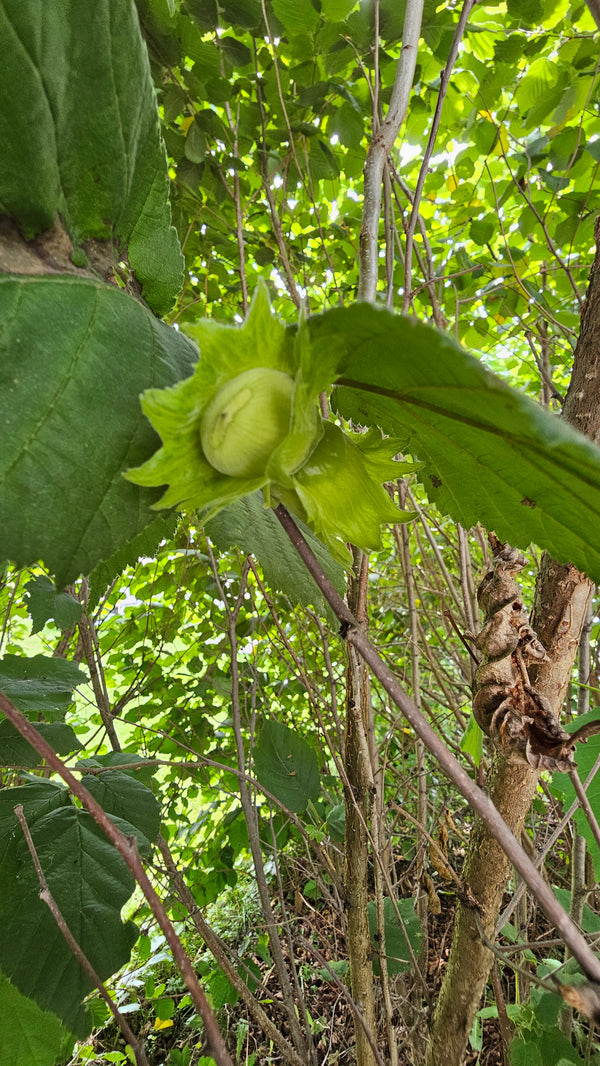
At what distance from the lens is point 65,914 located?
616mm

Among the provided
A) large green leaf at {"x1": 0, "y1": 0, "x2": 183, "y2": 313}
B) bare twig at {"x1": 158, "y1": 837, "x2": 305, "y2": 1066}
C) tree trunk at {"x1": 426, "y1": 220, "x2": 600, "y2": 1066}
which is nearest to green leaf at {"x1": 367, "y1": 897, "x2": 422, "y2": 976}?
bare twig at {"x1": 158, "y1": 837, "x2": 305, "y2": 1066}

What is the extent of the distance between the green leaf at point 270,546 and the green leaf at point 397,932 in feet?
3.21

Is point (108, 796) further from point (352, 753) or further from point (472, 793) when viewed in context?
point (472, 793)

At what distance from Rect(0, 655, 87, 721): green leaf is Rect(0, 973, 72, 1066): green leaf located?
0.34m

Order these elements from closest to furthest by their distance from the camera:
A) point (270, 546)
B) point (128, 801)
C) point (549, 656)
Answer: point (270, 546), point (549, 656), point (128, 801)

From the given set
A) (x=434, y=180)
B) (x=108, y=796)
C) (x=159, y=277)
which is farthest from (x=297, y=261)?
(x=108, y=796)

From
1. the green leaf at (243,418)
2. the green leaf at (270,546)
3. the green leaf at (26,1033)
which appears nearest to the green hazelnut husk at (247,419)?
the green leaf at (243,418)

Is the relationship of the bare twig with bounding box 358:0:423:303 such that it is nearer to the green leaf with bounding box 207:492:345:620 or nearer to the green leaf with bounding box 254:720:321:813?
the green leaf with bounding box 207:492:345:620

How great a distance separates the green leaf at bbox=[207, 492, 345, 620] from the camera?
418 mm

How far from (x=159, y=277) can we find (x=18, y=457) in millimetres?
211

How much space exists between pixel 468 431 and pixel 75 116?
305 mm

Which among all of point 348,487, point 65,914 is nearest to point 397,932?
point 65,914

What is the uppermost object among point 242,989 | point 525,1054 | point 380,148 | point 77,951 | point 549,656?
point 380,148

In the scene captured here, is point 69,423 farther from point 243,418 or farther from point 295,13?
point 295,13
